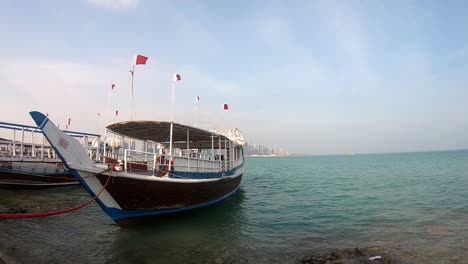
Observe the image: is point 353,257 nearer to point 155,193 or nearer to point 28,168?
point 155,193

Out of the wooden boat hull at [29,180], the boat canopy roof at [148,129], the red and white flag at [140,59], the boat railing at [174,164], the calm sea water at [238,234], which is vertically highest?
the red and white flag at [140,59]

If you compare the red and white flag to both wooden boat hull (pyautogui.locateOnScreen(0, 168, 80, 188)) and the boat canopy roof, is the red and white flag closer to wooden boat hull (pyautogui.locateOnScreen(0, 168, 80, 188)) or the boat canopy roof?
the boat canopy roof

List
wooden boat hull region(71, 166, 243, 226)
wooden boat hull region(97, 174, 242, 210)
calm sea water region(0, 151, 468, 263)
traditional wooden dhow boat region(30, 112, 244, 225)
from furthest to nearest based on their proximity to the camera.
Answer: wooden boat hull region(97, 174, 242, 210) < wooden boat hull region(71, 166, 243, 226) < traditional wooden dhow boat region(30, 112, 244, 225) < calm sea water region(0, 151, 468, 263)

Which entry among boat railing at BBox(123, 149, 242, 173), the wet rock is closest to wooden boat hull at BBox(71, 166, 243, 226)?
boat railing at BBox(123, 149, 242, 173)

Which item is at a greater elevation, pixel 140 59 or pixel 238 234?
pixel 140 59

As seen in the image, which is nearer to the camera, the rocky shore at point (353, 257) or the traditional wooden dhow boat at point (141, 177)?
the rocky shore at point (353, 257)

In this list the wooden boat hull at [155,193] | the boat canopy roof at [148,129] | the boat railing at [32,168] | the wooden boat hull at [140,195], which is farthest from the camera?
the boat railing at [32,168]

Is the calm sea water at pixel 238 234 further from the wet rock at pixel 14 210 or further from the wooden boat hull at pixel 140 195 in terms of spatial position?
the wet rock at pixel 14 210

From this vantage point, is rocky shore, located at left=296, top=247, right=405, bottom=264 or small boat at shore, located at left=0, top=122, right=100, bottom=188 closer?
rocky shore, located at left=296, top=247, right=405, bottom=264

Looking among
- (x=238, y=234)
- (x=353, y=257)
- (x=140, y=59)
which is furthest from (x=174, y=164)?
(x=353, y=257)

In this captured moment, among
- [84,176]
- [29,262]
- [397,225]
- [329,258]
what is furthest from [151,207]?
[397,225]

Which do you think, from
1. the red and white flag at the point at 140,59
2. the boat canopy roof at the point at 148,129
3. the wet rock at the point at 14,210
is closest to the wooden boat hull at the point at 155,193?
the boat canopy roof at the point at 148,129

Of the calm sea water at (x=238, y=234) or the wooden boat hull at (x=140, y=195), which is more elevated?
the wooden boat hull at (x=140, y=195)

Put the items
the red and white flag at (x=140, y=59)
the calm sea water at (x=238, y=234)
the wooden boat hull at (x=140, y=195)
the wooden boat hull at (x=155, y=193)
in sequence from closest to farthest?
the calm sea water at (x=238, y=234), the wooden boat hull at (x=140, y=195), the wooden boat hull at (x=155, y=193), the red and white flag at (x=140, y=59)
